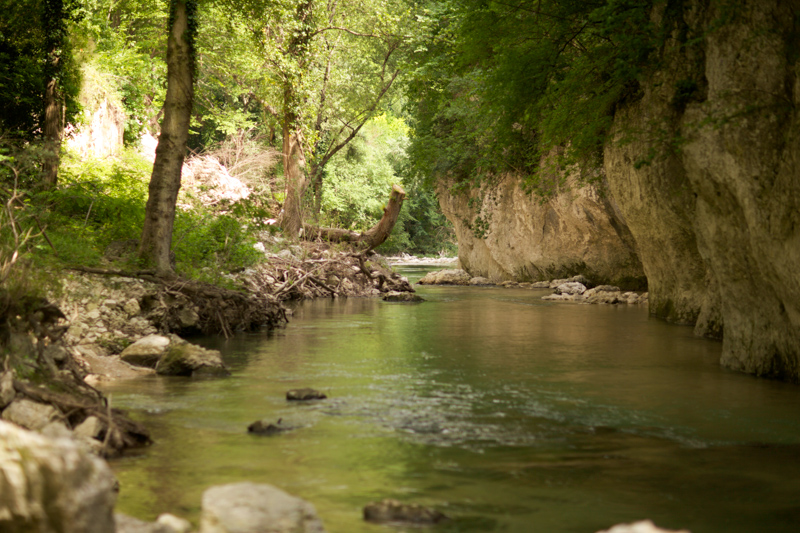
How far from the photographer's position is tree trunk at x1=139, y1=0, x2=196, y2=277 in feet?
40.3

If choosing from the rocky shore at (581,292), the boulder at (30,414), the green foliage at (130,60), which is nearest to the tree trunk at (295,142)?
the green foliage at (130,60)

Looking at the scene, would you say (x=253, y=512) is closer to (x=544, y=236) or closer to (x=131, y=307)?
(x=131, y=307)

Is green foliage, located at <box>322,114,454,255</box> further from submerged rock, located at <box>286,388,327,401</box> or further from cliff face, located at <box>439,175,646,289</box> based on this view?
submerged rock, located at <box>286,388,327,401</box>

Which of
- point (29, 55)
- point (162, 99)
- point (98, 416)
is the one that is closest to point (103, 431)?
point (98, 416)

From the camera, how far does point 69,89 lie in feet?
51.5

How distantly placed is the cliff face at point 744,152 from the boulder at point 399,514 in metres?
5.33

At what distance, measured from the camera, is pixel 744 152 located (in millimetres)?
8078

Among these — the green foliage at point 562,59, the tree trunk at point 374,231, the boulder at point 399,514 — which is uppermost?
the green foliage at point 562,59

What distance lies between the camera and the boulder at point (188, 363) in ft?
29.5

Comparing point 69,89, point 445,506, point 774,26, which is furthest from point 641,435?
point 69,89

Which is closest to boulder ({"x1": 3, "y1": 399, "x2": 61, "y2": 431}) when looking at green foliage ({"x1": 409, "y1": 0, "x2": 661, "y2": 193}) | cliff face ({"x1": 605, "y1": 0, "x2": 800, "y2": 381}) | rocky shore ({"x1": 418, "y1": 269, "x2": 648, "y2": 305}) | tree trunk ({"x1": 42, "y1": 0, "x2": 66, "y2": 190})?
cliff face ({"x1": 605, "y1": 0, "x2": 800, "y2": 381})

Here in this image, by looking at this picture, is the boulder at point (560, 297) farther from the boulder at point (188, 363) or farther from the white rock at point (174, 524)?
the white rock at point (174, 524)

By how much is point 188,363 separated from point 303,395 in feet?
7.30

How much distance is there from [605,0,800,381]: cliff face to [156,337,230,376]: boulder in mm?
6600
